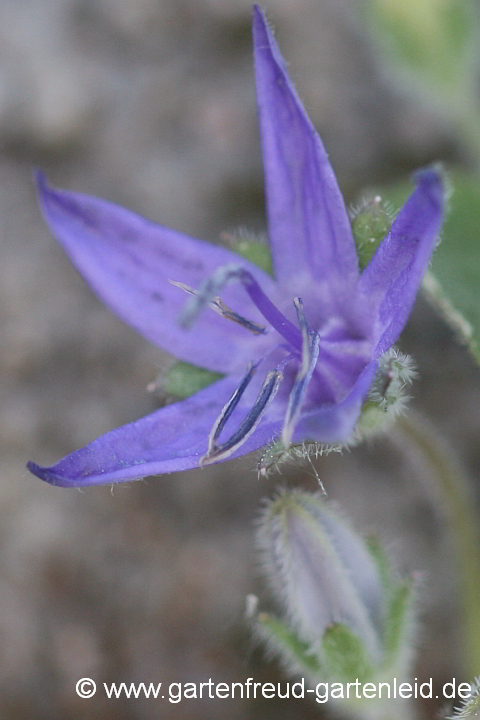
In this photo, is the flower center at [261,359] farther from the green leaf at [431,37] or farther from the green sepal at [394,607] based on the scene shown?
the green leaf at [431,37]

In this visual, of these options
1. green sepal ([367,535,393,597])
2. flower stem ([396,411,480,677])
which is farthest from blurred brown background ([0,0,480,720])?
green sepal ([367,535,393,597])

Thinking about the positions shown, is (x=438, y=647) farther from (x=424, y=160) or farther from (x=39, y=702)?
(x=424, y=160)

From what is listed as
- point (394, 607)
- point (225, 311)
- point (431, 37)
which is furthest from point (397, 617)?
point (431, 37)

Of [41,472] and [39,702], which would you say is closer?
[41,472]

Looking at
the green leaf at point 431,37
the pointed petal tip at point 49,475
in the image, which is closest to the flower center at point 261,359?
the pointed petal tip at point 49,475

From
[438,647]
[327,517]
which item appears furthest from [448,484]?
[438,647]

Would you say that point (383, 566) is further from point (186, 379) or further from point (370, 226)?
point (370, 226)
